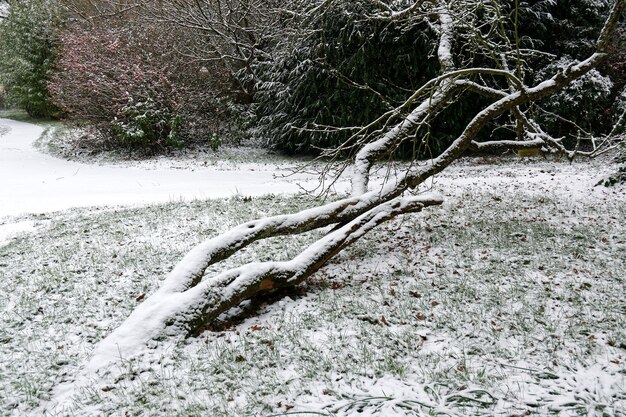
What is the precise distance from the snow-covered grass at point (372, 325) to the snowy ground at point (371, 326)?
0.02m

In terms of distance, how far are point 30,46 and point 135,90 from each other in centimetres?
1763

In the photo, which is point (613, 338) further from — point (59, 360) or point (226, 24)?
point (226, 24)

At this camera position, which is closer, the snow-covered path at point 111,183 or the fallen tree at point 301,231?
the fallen tree at point 301,231

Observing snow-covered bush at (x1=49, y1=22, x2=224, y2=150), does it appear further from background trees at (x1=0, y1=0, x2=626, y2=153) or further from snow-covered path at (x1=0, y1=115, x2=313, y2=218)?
snow-covered path at (x1=0, y1=115, x2=313, y2=218)

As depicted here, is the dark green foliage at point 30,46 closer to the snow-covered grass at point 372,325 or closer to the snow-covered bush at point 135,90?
the snow-covered bush at point 135,90

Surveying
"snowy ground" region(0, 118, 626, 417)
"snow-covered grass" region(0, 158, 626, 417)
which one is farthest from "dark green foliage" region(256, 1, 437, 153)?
"snow-covered grass" region(0, 158, 626, 417)

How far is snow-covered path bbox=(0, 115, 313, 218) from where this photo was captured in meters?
11.8

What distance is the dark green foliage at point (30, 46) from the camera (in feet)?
99.0

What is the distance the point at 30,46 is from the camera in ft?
99.8

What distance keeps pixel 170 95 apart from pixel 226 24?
12.9 ft

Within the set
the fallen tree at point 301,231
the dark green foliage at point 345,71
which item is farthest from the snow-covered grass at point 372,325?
the dark green foliage at point 345,71

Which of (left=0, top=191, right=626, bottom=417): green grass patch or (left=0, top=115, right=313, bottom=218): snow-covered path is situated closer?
(left=0, top=191, right=626, bottom=417): green grass patch

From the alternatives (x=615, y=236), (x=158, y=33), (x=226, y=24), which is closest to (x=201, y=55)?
(x=158, y=33)

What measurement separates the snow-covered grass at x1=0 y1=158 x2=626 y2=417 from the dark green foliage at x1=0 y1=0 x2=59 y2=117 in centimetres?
2773
